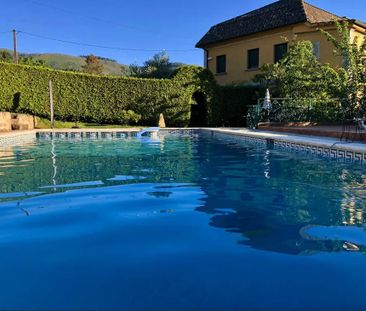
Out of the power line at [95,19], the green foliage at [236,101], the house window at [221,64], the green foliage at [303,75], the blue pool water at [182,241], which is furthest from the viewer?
the power line at [95,19]

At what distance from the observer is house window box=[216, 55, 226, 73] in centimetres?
2761

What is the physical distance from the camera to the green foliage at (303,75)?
15.6m

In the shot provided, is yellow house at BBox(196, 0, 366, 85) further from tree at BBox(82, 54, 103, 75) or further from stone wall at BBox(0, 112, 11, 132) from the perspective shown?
tree at BBox(82, 54, 103, 75)

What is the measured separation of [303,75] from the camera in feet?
55.5

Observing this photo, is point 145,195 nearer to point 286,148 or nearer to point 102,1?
point 286,148

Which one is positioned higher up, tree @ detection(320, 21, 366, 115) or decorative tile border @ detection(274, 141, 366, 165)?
tree @ detection(320, 21, 366, 115)

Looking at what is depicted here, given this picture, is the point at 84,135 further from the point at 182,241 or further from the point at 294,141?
the point at 182,241

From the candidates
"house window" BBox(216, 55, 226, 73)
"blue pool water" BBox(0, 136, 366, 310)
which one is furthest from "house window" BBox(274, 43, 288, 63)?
"blue pool water" BBox(0, 136, 366, 310)

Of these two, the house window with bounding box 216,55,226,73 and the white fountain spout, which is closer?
the white fountain spout

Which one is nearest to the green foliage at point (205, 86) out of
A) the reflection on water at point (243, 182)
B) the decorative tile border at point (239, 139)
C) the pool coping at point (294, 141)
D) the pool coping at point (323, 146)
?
the pool coping at point (294, 141)

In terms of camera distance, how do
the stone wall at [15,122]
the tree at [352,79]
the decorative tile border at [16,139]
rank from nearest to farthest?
the decorative tile border at [16,139] → the tree at [352,79] → the stone wall at [15,122]

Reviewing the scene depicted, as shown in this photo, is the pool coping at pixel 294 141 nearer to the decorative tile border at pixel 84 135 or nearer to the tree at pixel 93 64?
the decorative tile border at pixel 84 135

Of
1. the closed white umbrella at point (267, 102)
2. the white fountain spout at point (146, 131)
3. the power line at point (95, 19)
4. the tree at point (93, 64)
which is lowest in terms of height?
the white fountain spout at point (146, 131)

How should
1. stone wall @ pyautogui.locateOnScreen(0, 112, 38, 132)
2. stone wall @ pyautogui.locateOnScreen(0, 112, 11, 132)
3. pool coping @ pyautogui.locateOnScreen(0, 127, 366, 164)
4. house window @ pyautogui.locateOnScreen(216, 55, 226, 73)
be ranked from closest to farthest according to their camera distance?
pool coping @ pyautogui.locateOnScreen(0, 127, 366, 164)
stone wall @ pyautogui.locateOnScreen(0, 112, 11, 132)
stone wall @ pyautogui.locateOnScreen(0, 112, 38, 132)
house window @ pyautogui.locateOnScreen(216, 55, 226, 73)
